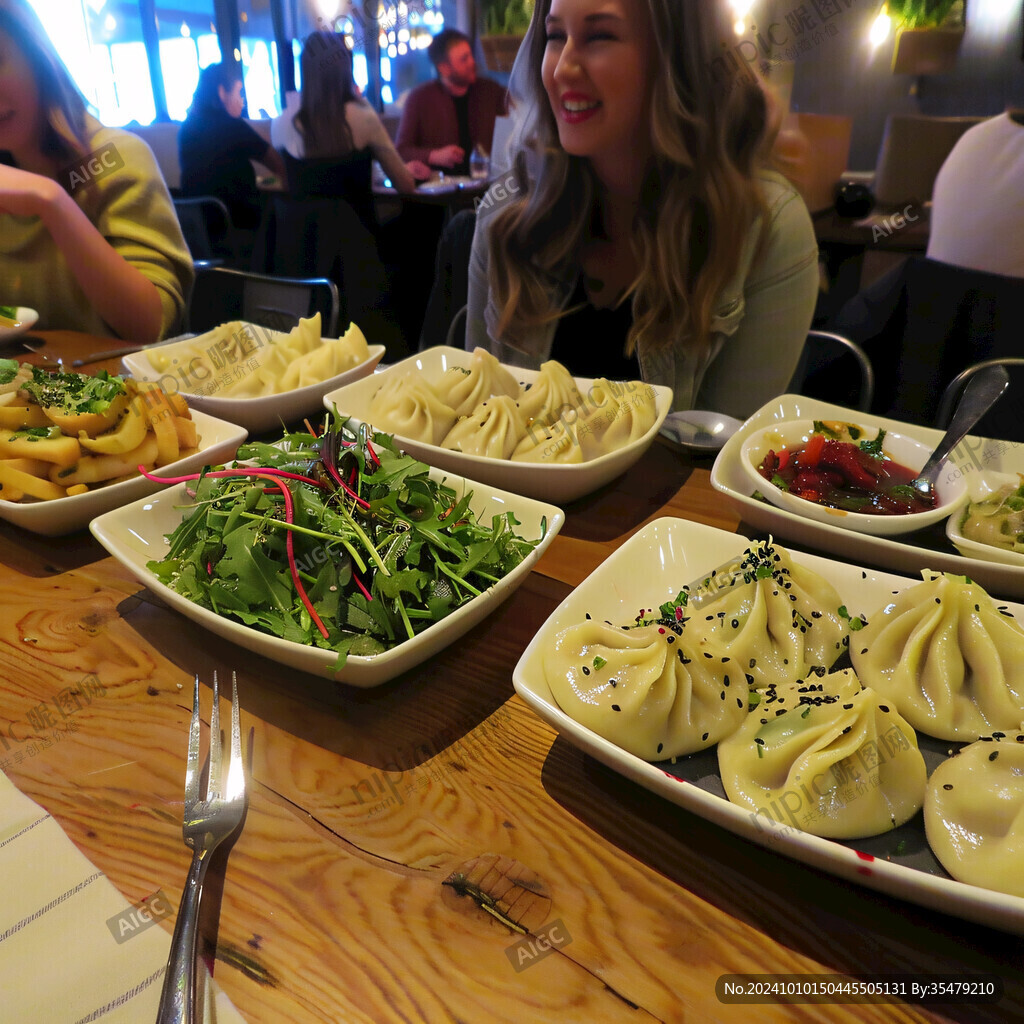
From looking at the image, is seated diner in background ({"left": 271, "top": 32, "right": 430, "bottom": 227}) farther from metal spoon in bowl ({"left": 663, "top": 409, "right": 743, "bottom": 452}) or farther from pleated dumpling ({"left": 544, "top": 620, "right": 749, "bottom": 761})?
pleated dumpling ({"left": 544, "top": 620, "right": 749, "bottom": 761})

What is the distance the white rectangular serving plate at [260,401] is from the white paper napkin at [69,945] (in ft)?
3.52

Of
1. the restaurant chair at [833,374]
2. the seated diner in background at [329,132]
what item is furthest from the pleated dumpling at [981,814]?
the seated diner in background at [329,132]

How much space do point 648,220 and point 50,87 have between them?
257 cm

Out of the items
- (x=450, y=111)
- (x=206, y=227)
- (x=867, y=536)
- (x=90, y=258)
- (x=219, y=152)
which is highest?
(x=450, y=111)

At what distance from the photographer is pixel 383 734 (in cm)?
95

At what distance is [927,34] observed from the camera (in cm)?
773

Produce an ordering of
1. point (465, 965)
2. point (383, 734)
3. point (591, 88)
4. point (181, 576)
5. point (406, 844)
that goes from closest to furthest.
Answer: point (465, 965)
point (406, 844)
point (383, 734)
point (181, 576)
point (591, 88)

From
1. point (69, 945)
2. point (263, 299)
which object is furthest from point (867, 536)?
point (263, 299)

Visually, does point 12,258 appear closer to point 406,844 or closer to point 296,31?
point 406,844

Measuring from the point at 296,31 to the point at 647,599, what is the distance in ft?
42.8

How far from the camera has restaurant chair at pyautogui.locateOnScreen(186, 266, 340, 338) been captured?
288cm

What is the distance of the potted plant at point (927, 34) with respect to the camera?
7578 mm

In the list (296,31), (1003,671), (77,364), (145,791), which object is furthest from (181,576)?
(296,31)

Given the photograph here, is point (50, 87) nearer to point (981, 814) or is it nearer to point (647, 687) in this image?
point (647, 687)
